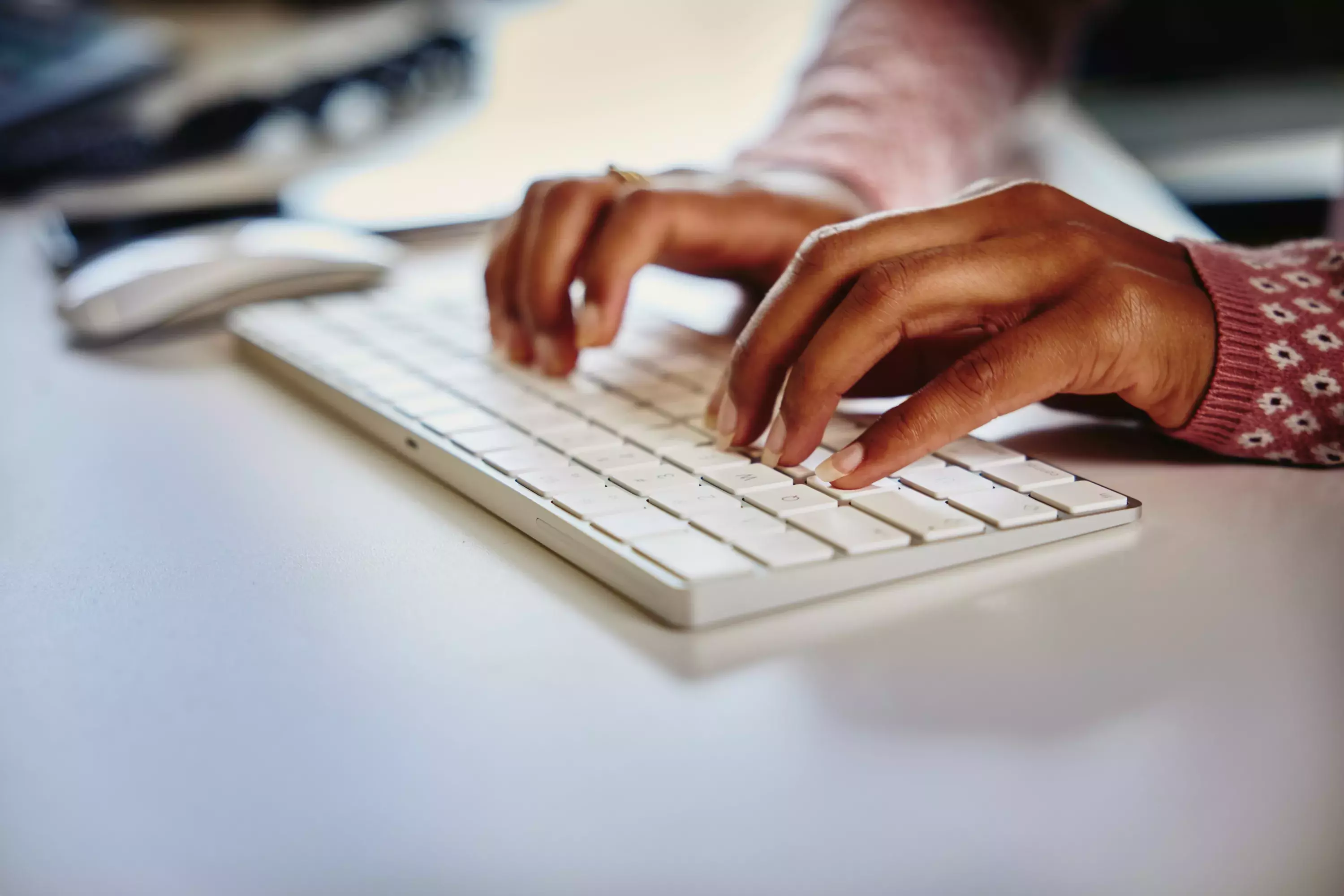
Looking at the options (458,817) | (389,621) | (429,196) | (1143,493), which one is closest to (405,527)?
(389,621)

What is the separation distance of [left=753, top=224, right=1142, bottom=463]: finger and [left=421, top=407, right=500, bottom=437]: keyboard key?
0.12m

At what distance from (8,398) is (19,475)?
0.47ft

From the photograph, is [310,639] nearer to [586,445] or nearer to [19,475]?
[586,445]

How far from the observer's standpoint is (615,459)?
0.48m

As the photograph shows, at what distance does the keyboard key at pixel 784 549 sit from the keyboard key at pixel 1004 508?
0.23 ft

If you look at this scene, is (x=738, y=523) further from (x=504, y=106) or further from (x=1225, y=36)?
(x=1225, y=36)

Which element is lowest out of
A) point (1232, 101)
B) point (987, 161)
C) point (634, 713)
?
point (634, 713)

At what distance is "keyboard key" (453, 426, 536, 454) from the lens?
50 cm

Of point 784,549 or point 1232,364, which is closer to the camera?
point 784,549

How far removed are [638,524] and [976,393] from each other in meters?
0.15

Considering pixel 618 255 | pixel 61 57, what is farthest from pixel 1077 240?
pixel 61 57

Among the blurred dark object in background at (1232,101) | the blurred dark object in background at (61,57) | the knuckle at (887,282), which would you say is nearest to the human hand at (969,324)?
the knuckle at (887,282)

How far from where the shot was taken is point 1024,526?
423 millimetres

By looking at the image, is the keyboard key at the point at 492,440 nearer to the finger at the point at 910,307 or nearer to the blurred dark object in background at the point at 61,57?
the finger at the point at 910,307
